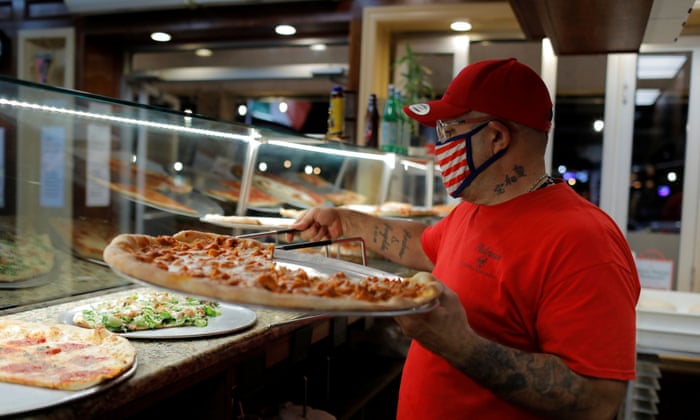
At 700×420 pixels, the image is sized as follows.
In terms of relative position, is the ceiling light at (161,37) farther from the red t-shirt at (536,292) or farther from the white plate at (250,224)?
→ the red t-shirt at (536,292)

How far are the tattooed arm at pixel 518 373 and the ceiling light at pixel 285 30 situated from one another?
15.9 ft

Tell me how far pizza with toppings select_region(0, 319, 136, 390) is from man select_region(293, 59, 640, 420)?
2.48 feet

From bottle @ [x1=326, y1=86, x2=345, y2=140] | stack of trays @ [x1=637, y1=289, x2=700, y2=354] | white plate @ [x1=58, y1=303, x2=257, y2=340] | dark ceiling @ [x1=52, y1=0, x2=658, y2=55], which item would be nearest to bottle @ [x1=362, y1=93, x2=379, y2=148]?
bottle @ [x1=326, y1=86, x2=345, y2=140]

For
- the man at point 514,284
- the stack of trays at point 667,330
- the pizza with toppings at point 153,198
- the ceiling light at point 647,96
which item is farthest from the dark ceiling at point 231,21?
the man at point 514,284

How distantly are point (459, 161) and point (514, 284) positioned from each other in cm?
40

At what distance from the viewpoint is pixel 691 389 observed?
15.2ft

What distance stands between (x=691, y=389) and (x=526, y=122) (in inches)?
153

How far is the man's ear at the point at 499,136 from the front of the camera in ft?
5.79

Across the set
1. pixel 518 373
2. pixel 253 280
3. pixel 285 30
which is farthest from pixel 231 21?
pixel 518 373

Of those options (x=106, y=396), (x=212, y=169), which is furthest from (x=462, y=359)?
(x=212, y=169)

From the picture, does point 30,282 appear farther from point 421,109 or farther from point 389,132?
point 389,132

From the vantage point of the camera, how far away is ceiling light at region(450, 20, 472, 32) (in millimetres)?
5395

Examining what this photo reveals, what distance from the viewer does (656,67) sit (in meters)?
5.10

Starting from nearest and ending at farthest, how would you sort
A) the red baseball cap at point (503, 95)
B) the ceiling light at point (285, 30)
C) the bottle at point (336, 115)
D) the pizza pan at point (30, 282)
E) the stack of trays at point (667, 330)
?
the red baseball cap at point (503, 95) < the pizza pan at point (30, 282) < the stack of trays at point (667, 330) < the bottle at point (336, 115) < the ceiling light at point (285, 30)
